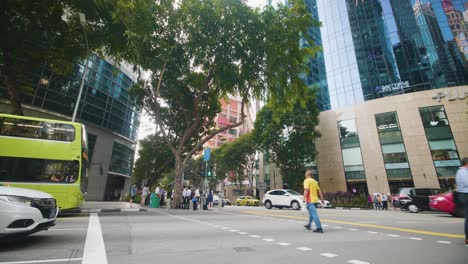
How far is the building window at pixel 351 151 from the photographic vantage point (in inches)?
1251

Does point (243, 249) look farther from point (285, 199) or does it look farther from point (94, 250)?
point (285, 199)

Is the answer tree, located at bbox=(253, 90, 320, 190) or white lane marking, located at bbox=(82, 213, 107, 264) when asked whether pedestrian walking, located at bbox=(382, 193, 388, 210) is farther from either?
white lane marking, located at bbox=(82, 213, 107, 264)

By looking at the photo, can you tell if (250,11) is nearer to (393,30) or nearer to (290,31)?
(290,31)

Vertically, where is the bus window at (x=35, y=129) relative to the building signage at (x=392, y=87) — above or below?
below

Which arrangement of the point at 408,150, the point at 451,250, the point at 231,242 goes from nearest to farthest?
the point at 451,250 → the point at 231,242 → the point at 408,150

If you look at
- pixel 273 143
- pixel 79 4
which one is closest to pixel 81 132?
pixel 79 4

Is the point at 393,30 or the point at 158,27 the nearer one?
the point at 158,27

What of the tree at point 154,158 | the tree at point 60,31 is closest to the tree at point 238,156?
the tree at point 154,158

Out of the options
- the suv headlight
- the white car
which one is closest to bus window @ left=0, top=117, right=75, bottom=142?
the white car

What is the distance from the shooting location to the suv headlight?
4.09 m

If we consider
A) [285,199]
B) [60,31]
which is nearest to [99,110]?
[60,31]

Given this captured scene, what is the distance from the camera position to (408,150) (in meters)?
28.7

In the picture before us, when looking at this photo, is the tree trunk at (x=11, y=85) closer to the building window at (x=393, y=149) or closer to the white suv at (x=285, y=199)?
the white suv at (x=285, y=199)

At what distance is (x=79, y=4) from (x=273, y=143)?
2488cm
